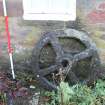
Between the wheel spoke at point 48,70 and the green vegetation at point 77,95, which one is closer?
the green vegetation at point 77,95

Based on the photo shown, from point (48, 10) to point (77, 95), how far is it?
1601mm

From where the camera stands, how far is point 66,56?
22.1 feet

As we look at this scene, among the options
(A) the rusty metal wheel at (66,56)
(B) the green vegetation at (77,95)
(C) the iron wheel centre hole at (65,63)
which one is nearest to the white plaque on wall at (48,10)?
(A) the rusty metal wheel at (66,56)

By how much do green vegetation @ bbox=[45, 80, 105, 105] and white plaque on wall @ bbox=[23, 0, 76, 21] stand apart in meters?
1.25

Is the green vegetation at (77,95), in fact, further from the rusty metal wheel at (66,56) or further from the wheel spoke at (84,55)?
the wheel spoke at (84,55)

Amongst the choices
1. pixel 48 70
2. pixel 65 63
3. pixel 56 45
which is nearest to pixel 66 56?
pixel 65 63

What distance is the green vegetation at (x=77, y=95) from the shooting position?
609 centimetres

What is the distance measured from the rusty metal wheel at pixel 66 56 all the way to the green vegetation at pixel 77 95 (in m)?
0.19

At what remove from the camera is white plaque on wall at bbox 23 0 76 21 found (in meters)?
6.80

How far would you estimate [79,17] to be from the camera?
6762mm

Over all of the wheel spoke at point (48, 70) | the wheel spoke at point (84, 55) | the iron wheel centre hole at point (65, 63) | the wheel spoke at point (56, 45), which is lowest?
the wheel spoke at point (48, 70)

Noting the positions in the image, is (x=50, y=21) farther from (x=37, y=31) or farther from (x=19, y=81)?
(x=19, y=81)

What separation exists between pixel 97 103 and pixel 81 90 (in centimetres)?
41

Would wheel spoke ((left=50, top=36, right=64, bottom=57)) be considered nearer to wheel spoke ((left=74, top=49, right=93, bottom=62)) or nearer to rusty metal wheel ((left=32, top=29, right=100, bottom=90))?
rusty metal wheel ((left=32, top=29, right=100, bottom=90))
